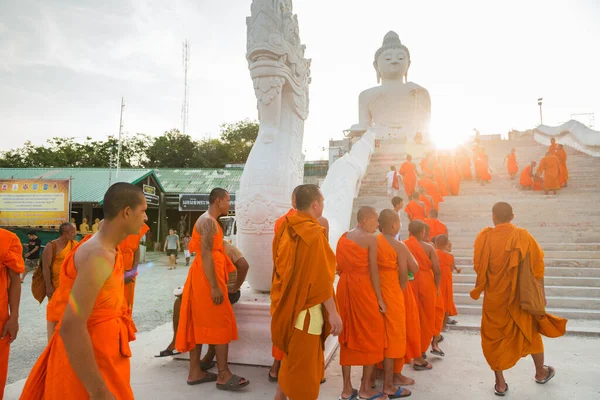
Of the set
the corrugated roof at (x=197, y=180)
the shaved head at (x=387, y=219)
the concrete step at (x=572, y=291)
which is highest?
the corrugated roof at (x=197, y=180)

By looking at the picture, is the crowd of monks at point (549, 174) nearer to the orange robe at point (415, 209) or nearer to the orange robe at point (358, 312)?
the orange robe at point (415, 209)

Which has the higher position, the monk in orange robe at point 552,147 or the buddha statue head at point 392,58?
the buddha statue head at point 392,58

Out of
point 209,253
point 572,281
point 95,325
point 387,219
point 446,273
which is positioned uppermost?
point 387,219

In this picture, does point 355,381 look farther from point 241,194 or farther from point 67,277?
point 67,277

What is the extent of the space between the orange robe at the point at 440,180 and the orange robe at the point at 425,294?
749 centimetres

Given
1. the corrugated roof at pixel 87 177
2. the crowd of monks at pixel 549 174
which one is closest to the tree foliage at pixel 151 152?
the corrugated roof at pixel 87 177

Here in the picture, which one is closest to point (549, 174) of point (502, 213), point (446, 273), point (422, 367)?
point (446, 273)

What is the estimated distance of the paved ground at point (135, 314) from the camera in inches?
181

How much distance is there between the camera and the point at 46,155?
30.8m

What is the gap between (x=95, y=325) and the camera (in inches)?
70.2

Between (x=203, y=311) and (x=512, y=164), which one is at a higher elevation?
(x=512, y=164)

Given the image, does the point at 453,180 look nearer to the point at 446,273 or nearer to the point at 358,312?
the point at 446,273

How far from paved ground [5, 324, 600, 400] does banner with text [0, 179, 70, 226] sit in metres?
11.4

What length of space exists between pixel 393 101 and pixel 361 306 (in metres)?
22.2
